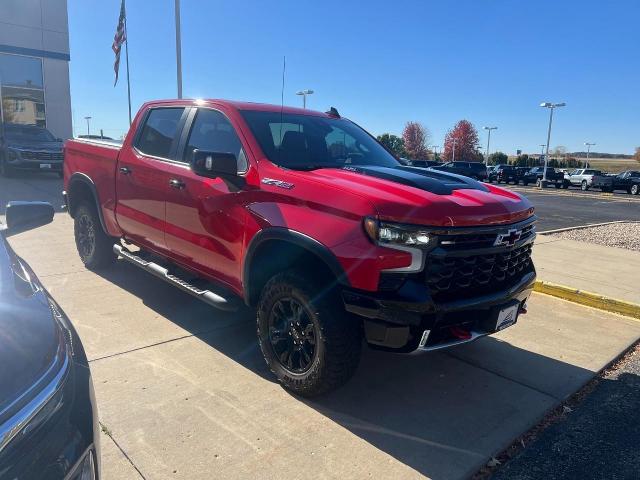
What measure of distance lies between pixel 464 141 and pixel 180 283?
102327 mm

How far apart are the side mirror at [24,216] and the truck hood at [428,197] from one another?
1662mm

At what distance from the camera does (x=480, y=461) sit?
283 cm

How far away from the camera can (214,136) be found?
4191mm

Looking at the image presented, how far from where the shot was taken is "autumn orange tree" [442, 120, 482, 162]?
9931cm

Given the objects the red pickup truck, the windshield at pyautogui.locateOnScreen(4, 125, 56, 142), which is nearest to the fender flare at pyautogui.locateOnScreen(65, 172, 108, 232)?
the red pickup truck

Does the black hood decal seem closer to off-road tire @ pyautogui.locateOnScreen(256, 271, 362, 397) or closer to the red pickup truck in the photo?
the red pickup truck

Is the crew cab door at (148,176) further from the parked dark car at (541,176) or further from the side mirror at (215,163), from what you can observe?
the parked dark car at (541,176)

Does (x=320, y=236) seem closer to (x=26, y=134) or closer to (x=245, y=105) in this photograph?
(x=245, y=105)

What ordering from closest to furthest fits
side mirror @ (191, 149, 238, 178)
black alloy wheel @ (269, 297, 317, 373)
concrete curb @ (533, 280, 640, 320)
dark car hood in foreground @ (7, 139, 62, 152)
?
black alloy wheel @ (269, 297, 317, 373), side mirror @ (191, 149, 238, 178), concrete curb @ (533, 280, 640, 320), dark car hood in foreground @ (7, 139, 62, 152)

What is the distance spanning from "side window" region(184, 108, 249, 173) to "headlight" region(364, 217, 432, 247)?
1.28 meters

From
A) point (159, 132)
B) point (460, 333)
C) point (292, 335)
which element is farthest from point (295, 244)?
point (159, 132)

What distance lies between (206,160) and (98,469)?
2216 mm

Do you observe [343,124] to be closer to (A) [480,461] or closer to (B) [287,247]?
(B) [287,247]

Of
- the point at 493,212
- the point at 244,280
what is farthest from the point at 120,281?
the point at 493,212
